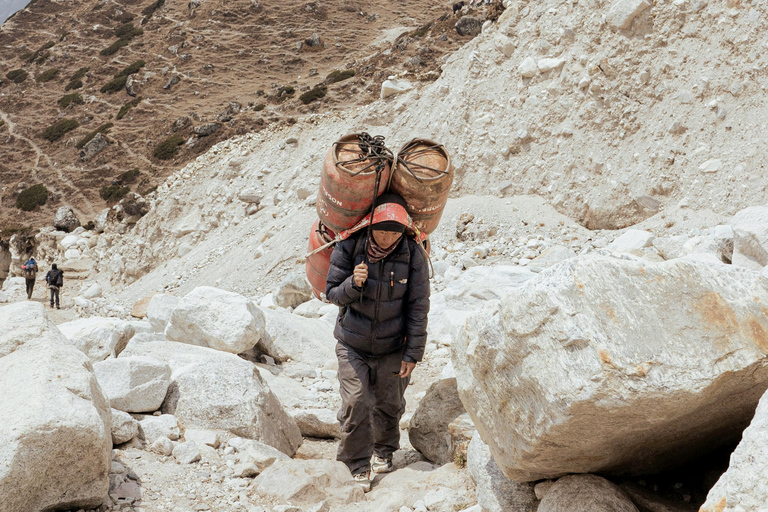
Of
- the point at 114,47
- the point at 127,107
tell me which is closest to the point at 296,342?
the point at 127,107

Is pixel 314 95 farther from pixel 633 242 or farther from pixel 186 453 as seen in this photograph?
pixel 186 453

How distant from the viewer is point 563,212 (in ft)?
44.0

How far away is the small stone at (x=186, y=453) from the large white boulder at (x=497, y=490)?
1955 millimetres

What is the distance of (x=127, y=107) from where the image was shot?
44.3m

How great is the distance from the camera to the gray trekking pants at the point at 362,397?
4621 millimetres

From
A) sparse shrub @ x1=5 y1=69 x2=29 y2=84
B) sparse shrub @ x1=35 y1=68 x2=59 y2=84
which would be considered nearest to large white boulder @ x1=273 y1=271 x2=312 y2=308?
sparse shrub @ x1=35 y1=68 x2=59 y2=84

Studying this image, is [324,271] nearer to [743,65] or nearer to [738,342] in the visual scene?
[738,342]

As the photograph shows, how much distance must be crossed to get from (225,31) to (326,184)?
5343cm

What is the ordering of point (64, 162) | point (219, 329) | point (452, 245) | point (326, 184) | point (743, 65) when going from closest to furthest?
point (326, 184) < point (219, 329) < point (743, 65) < point (452, 245) < point (64, 162)

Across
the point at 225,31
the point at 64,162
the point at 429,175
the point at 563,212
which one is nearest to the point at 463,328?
the point at 429,175

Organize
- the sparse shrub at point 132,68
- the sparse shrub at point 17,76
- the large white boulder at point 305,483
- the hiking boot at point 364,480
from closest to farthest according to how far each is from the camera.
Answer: the large white boulder at point 305,483 → the hiking boot at point 364,480 → the sparse shrub at point 132,68 → the sparse shrub at point 17,76

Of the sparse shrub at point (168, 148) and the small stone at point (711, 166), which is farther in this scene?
the sparse shrub at point (168, 148)

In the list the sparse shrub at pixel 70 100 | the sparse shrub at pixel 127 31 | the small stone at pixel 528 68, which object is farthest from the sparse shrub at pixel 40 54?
the small stone at pixel 528 68

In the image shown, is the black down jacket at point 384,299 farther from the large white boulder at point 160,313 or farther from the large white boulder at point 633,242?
the large white boulder at point 633,242
